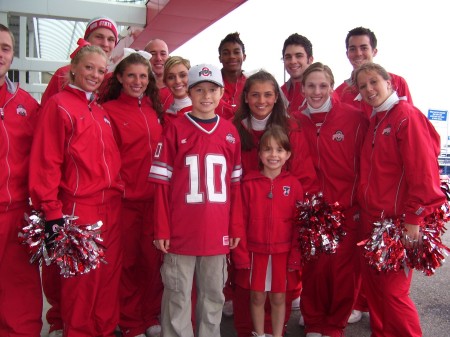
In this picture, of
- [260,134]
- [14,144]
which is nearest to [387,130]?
[260,134]

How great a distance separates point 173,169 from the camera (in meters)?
2.92

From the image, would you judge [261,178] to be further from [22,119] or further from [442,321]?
[442,321]

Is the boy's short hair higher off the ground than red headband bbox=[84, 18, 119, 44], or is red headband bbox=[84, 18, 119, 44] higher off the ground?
red headband bbox=[84, 18, 119, 44]

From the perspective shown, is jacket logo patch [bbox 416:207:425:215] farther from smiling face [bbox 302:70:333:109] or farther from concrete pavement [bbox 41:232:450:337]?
concrete pavement [bbox 41:232:450:337]

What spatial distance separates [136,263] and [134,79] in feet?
4.97

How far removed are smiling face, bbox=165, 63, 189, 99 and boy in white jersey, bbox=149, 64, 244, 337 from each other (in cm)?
83

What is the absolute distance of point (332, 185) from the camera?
10.9 feet

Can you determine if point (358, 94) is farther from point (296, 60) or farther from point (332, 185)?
point (332, 185)

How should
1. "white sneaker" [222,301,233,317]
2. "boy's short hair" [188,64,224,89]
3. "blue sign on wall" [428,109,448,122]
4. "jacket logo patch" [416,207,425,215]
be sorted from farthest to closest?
"blue sign on wall" [428,109,448,122] < "white sneaker" [222,301,233,317] < "boy's short hair" [188,64,224,89] < "jacket logo patch" [416,207,425,215]

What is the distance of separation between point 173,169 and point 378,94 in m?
1.60

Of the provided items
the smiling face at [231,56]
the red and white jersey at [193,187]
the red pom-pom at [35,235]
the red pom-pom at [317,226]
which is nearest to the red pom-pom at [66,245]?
the red pom-pom at [35,235]

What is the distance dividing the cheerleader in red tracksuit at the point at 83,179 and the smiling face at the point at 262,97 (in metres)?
1.14

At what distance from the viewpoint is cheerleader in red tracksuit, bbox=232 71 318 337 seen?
3.30m

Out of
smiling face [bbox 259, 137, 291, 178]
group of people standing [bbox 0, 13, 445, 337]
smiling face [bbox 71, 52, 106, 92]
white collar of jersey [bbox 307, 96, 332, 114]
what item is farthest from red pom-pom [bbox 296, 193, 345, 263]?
smiling face [bbox 71, 52, 106, 92]
